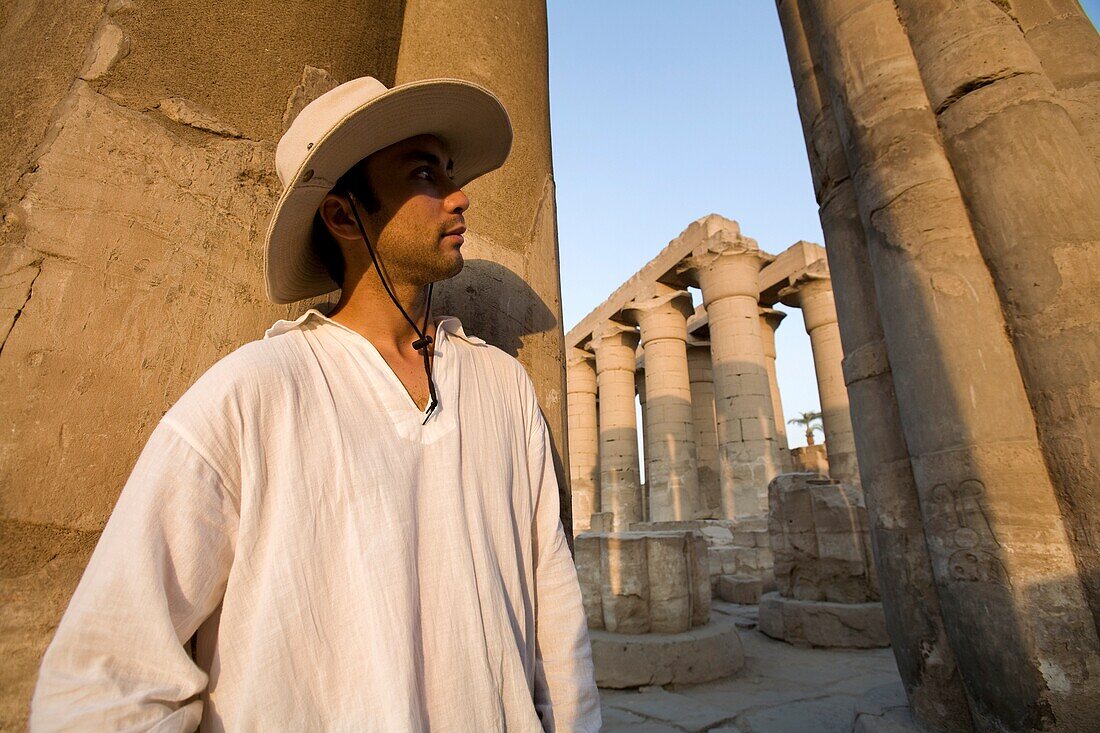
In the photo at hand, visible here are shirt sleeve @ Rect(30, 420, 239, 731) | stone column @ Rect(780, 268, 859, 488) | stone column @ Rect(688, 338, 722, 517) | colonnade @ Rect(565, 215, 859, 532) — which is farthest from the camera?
stone column @ Rect(688, 338, 722, 517)

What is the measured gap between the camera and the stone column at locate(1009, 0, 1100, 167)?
2766 mm

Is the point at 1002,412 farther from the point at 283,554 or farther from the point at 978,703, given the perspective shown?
the point at 283,554

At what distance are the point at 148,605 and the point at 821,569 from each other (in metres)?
7.20

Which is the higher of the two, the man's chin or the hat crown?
the hat crown

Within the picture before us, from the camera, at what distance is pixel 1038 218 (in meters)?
2.45

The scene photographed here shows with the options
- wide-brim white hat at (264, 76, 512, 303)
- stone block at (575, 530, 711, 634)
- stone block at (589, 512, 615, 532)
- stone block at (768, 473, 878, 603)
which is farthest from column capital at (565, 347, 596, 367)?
wide-brim white hat at (264, 76, 512, 303)

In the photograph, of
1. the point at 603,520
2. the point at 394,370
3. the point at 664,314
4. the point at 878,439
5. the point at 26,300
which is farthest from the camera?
the point at 664,314

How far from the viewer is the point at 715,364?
546 inches

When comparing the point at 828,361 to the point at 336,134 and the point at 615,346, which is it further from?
the point at 336,134

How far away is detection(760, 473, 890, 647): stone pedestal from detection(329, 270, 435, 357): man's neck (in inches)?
261

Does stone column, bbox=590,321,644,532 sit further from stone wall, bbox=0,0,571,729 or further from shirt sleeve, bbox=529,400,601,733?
stone wall, bbox=0,0,571,729

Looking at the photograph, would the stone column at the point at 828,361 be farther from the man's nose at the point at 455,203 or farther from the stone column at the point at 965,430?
the man's nose at the point at 455,203

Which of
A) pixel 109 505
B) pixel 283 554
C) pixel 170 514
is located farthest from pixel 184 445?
pixel 109 505

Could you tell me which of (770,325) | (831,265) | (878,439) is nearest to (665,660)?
(878,439)
